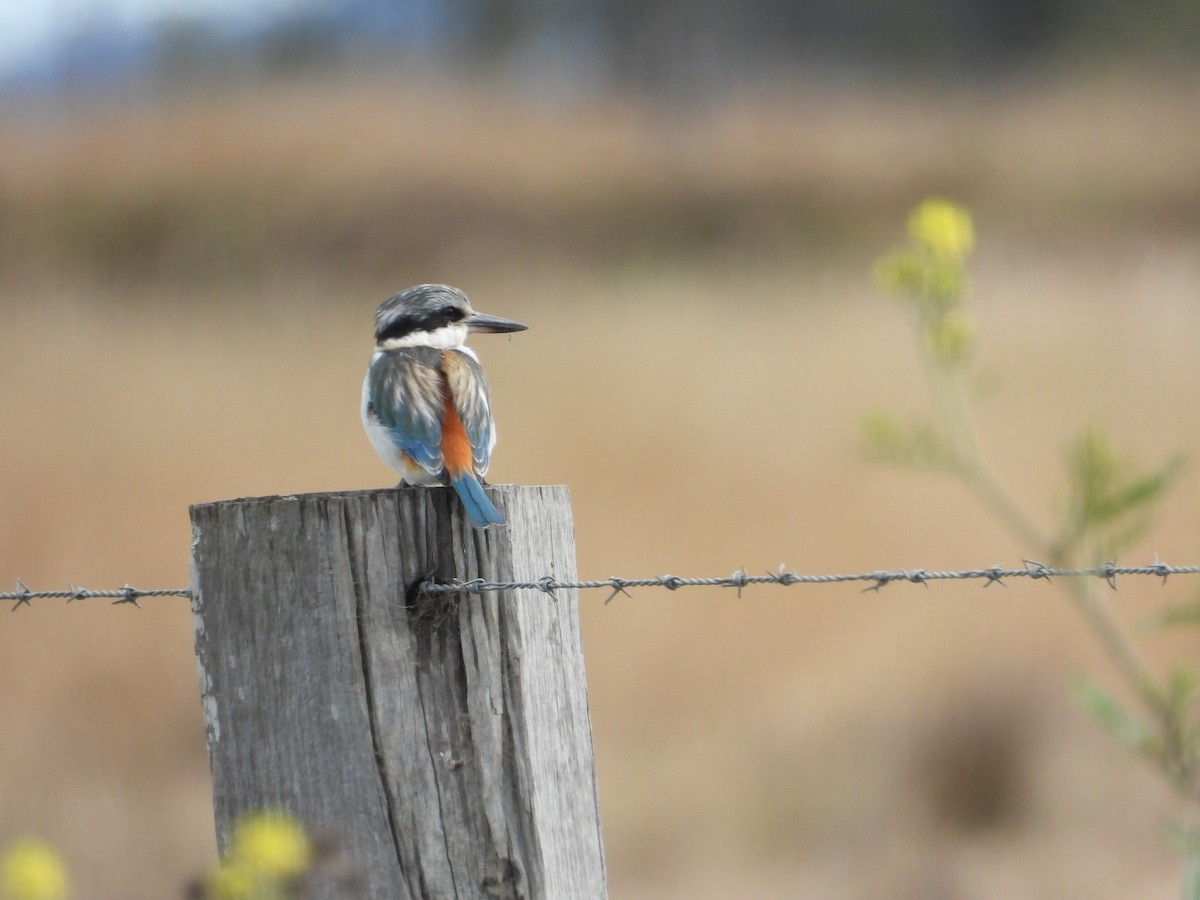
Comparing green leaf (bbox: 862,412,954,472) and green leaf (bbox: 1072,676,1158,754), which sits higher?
green leaf (bbox: 862,412,954,472)

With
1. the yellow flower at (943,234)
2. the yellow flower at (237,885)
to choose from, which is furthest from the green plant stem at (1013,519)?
the yellow flower at (237,885)

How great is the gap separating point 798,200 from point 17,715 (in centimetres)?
446

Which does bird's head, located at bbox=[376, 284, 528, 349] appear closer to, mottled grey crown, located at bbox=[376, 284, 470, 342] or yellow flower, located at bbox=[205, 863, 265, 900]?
mottled grey crown, located at bbox=[376, 284, 470, 342]

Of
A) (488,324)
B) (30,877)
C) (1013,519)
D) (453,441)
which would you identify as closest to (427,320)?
(488,324)

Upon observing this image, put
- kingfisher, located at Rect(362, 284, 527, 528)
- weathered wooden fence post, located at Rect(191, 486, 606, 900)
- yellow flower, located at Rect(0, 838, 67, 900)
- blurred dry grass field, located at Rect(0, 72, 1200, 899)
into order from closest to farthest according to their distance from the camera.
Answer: yellow flower, located at Rect(0, 838, 67, 900), weathered wooden fence post, located at Rect(191, 486, 606, 900), kingfisher, located at Rect(362, 284, 527, 528), blurred dry grass field, located at Rect(0, 72, 1200, 899)

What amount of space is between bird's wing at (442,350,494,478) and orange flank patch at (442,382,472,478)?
2cm

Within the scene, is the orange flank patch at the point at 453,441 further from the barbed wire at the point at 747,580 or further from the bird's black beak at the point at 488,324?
the bird's black beak at the point at 488,324

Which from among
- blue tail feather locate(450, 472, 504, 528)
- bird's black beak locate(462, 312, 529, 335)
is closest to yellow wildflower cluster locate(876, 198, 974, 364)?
bird's black beak locate(462, 312, 529, 335)

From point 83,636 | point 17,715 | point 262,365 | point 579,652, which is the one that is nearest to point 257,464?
point 262,365

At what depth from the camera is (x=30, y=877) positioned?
4.43 ft

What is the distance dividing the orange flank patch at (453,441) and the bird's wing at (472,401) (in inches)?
0.6

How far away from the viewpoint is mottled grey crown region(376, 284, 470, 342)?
348 cm

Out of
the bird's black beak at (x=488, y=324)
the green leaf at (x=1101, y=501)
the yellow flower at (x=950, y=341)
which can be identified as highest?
the bird's black beak at (x=488, y=324)

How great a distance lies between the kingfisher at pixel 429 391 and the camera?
9.07 feet
